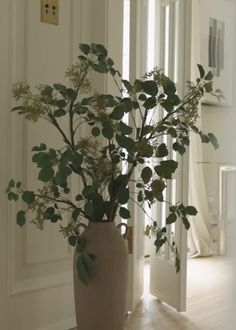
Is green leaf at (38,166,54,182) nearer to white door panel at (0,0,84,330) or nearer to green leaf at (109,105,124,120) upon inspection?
green leaf at (109,105,124,120)

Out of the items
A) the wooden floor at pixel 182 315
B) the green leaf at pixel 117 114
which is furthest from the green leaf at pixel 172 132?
the wooden floor at pixel 182 315

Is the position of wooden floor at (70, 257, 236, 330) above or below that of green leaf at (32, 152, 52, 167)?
below

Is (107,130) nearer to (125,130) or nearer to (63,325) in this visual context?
(125,130)

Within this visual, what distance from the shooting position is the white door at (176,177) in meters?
2.36

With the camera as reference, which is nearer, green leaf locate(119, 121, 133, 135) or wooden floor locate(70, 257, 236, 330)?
green leaf locate(119, 121, 133, 135)

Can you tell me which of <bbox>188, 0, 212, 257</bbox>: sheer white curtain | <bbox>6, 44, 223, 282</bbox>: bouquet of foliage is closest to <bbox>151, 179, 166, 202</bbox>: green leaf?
<bbox>6, 44, 223, 282</bbox>: bouquet of foliage

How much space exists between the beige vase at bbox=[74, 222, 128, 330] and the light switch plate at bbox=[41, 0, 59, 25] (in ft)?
3.54

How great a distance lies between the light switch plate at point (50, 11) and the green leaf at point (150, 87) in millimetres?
817

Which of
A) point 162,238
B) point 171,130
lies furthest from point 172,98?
point 162,238

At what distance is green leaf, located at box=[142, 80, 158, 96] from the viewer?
145 centimetres

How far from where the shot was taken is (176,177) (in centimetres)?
242

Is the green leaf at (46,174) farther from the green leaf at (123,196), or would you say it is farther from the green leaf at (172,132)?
the green leaf at (172,132)

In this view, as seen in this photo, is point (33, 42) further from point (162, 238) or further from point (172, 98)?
point (162, 238)

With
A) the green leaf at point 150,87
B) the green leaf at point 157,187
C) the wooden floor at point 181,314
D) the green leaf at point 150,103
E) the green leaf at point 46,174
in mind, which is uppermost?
the green leaf at point 150,87
